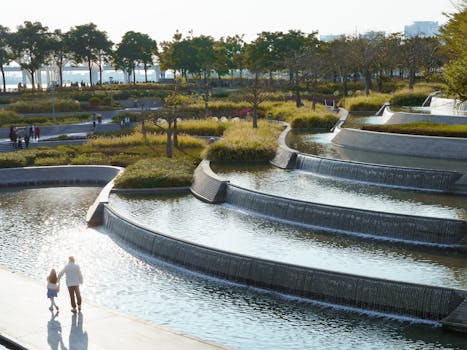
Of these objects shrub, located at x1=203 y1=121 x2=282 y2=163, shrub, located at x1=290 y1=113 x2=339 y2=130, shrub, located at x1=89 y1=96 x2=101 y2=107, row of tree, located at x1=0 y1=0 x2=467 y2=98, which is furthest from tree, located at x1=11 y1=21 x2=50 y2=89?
shrub, located at x1=203 y1=121 x2=282 y2=163

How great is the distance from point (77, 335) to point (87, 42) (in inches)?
3335

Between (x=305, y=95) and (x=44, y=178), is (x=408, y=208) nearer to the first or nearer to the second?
(x=44, y=178)

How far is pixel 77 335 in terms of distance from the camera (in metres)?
14.7

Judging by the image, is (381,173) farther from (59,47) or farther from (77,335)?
(59,47)

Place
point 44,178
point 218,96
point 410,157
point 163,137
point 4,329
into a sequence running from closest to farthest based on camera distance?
point 4,329, point 410,157, point 44,178, point 163,137, point 218,96

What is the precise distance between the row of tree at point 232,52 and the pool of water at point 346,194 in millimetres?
38523

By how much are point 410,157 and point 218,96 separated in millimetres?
49271

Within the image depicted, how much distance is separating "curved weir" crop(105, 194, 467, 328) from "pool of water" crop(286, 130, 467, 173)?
42.4ft

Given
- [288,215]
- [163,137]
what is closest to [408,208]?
[288,215]

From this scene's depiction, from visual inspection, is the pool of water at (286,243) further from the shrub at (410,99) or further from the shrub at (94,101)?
the shrub at (94,101)

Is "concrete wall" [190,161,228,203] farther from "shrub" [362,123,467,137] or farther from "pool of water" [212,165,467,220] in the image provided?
"shrub" [362,123,467,137]

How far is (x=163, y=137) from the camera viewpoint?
4516cm

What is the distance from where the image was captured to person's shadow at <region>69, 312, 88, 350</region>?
1396cm

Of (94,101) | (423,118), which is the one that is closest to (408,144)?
(423,118)
